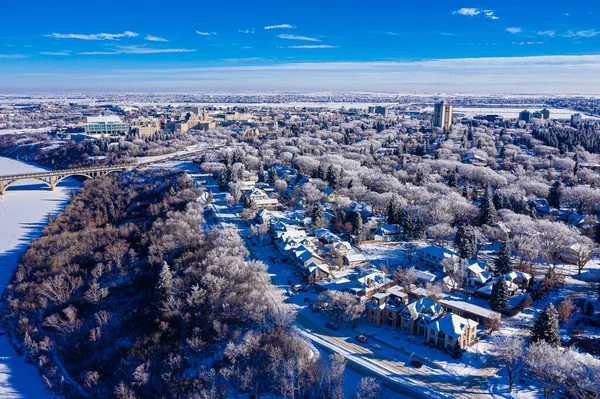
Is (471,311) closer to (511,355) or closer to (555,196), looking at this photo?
(511,355)

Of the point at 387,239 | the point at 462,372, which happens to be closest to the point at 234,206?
the point at 387,239

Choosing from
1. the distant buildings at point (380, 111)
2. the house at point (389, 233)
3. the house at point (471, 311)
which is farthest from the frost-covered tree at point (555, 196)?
the distant buildings at point (380, 111)

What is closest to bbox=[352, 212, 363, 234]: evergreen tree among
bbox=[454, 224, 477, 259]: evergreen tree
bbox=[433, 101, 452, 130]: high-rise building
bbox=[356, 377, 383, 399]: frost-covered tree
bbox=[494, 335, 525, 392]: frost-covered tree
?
bbox=[454, 224, 477, 259]: evergreen tree

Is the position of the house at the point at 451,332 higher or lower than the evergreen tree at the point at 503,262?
lower

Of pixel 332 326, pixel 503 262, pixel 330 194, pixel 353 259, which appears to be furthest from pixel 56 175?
pixel 503 262

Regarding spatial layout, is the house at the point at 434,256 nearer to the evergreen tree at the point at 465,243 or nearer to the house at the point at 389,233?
the evergreen tree at the point at 465,243

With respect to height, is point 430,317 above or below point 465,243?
below

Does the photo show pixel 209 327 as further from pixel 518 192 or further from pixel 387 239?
pixel 518 192
